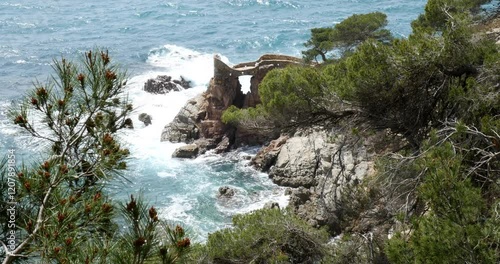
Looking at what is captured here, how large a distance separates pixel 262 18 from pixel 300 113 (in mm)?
39254

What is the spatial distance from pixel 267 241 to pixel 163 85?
23.8m

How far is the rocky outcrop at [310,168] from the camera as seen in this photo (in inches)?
602

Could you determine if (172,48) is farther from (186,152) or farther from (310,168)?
(310,168)

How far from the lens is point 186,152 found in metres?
23.5

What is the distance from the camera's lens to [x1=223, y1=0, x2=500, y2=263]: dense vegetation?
191 inches

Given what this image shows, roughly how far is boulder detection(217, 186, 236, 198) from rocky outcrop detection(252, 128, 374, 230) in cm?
175

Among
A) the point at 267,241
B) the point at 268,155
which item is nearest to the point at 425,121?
the point at 267,241

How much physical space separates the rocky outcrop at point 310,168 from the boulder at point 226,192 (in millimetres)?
1747

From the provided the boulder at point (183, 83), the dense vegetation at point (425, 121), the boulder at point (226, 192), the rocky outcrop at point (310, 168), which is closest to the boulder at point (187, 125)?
the rocky outcrop at point (310, 168)

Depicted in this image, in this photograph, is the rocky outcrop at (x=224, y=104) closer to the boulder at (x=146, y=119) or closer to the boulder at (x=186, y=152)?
the boulder at (x=186, y=152)

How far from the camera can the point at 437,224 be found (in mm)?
4996

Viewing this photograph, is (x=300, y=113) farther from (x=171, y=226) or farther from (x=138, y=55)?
(x=138, y=55)

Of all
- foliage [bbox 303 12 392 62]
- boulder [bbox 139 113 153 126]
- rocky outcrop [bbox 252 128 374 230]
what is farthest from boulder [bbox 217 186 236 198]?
boulder [bbox 139 113 153 126]

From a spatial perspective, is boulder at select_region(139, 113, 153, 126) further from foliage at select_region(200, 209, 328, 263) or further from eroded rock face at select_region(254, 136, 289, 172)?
foliage at select_region(200, 209, 328, 263)
